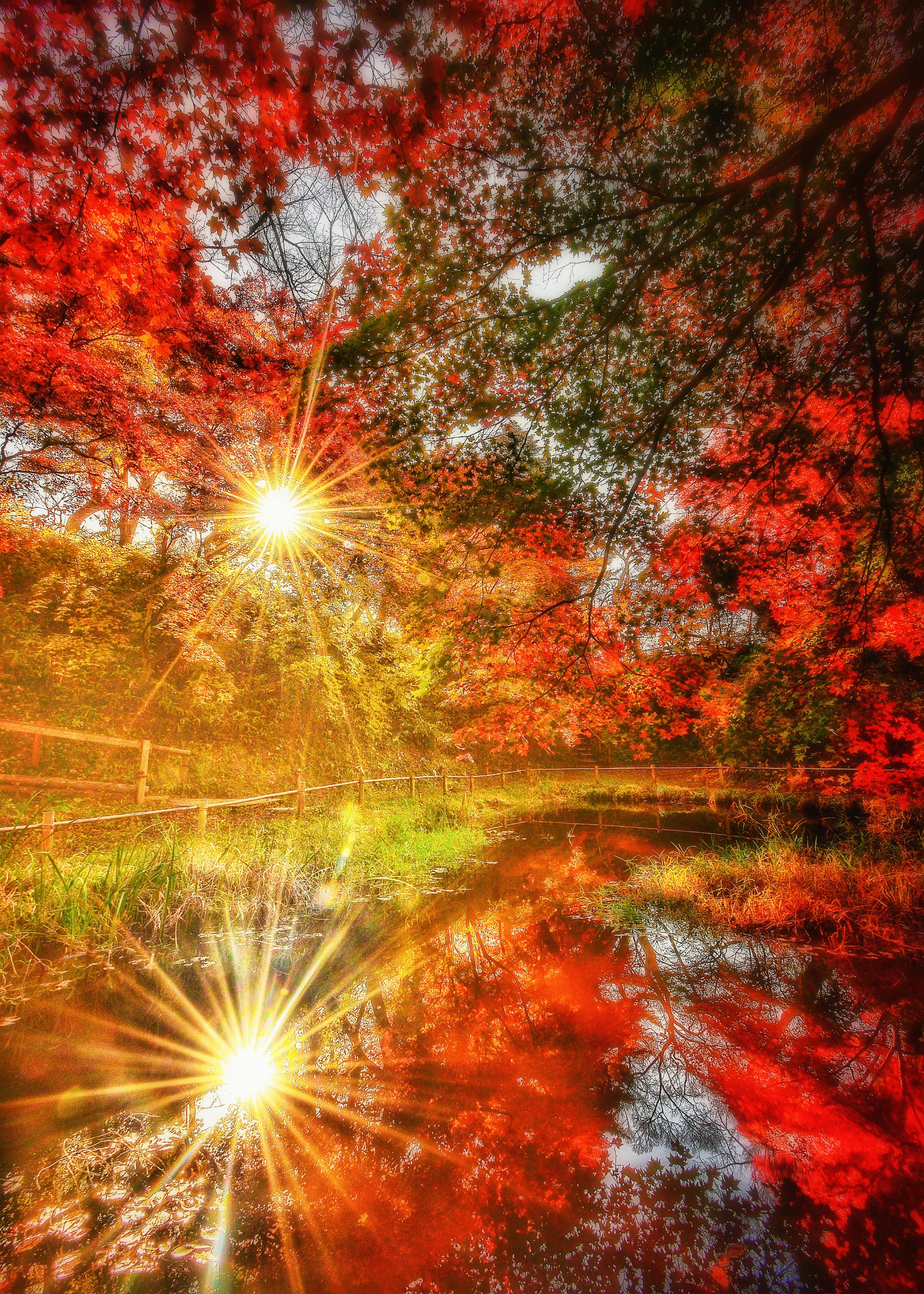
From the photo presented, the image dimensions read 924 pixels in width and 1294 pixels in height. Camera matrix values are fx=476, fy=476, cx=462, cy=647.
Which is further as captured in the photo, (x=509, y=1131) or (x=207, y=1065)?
(x=207, y=1065)

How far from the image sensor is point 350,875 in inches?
255

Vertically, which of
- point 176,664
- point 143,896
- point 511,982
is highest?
point 176,664

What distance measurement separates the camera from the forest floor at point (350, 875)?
167 inches

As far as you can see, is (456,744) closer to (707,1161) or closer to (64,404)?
(64,404)

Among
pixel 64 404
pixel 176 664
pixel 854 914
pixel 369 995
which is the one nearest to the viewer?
pixel 369 995

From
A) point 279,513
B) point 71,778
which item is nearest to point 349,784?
point 71,778

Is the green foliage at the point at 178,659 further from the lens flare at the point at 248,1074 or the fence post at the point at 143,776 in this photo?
the lens flare at the point at 248,1074

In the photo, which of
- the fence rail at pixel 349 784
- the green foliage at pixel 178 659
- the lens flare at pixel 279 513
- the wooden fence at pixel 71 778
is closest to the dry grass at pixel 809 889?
the fence rail at pixel 349 784

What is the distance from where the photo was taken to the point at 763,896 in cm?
530

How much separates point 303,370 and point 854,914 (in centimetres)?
766

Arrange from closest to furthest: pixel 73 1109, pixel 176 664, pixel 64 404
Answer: pixel 73 1109, pixel 64 404, pixel 176 664

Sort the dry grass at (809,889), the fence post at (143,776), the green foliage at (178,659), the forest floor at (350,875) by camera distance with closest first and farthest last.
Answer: the forest floor at (350,875) → the dry grass at (809,889) → the fence post at (143,776) → the green foliage at (178,659)

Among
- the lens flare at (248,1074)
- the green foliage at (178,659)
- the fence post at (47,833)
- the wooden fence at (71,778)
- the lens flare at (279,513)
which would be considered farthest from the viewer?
the lens flare at (279,513)

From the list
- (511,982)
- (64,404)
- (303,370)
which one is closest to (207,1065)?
(511,982)
